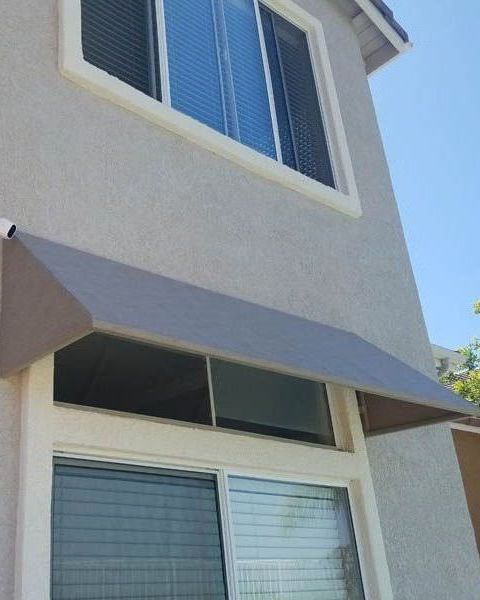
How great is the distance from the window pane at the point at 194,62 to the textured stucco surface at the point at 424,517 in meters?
5.15

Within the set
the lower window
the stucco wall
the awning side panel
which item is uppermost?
the stucco wall

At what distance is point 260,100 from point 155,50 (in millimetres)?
2127

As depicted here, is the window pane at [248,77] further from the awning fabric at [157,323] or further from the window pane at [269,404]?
the window pane at [269,404]

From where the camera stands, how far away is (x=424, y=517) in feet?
33.3

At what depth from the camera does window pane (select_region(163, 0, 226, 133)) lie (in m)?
9.95

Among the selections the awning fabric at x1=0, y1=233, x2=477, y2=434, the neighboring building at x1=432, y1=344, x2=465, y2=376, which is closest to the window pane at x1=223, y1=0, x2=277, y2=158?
the awning fabric at x1=0, y1=233, x2=477, y2=434

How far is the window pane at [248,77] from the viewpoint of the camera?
35.8ft

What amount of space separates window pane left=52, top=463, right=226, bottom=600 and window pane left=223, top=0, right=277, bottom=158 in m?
5.51

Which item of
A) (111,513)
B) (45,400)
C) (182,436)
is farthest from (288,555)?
(45,400)

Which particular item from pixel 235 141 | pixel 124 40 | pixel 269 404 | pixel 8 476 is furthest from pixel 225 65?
pixel 8 476

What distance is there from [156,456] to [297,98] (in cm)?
732

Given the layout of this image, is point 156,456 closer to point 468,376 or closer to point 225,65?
point 225,65

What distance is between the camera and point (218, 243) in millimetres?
8977

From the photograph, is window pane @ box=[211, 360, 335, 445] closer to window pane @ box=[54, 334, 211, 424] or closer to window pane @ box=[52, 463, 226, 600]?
window pane @ box=[54, 334, 211, 424]
